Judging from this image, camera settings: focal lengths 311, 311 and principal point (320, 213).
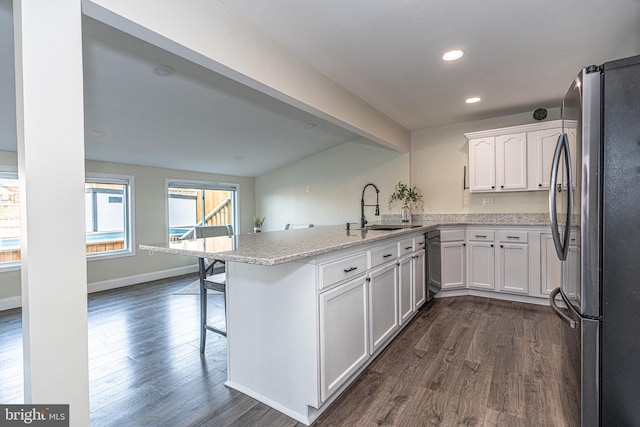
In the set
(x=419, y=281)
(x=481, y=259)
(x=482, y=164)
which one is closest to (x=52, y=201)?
(x=419, y=281)

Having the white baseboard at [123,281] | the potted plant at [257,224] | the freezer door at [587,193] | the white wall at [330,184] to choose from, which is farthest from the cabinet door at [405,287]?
the potted plant at [257,224]

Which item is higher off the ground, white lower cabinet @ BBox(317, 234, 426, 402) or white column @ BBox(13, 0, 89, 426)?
white column @ BBox(13, 0, 89, 426)

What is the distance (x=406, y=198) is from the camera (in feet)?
15.3

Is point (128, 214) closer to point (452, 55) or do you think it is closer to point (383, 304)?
point (383, 304)

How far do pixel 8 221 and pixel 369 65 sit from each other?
15.4 feet

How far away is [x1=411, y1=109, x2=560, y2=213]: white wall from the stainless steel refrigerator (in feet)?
9.87

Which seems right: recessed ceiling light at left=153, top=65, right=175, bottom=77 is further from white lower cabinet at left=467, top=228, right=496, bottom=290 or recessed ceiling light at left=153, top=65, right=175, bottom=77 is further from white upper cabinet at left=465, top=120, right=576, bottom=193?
white lower cabinet at left=467, top=228, right=496, bottom=290

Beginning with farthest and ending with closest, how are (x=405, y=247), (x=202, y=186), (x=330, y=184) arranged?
(x=202, y=186) < (x=330, y=184) < (x=405, y=247)

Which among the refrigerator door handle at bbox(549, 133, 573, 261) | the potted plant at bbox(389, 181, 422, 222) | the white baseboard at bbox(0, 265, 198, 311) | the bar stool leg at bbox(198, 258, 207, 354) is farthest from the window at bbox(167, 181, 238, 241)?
the refrigerator door handle at bbox(549, 133, 573, 261)

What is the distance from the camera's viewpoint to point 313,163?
616 centimetres

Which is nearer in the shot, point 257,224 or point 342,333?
point 342,333

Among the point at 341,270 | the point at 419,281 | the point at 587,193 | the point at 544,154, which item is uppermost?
the point at 544,154

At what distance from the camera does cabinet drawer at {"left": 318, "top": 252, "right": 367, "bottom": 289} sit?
1680 mm

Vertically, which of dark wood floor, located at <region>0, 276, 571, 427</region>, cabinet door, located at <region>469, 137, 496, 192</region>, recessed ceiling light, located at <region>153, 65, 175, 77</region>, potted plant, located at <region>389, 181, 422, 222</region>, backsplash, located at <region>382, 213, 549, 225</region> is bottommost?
dark wood floor, located at <region>0, 276, 571, 427</region>
